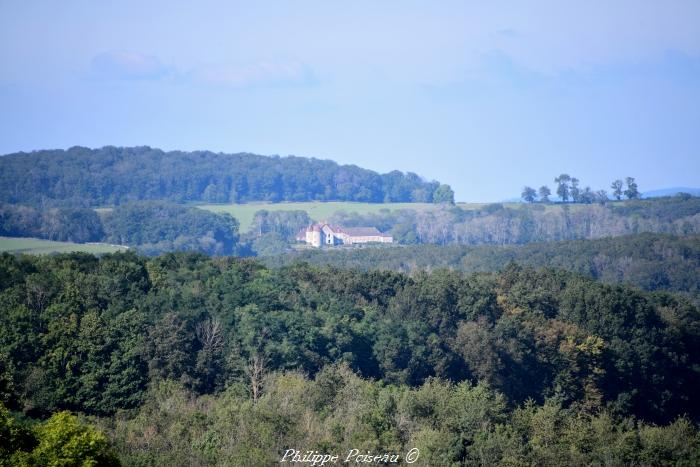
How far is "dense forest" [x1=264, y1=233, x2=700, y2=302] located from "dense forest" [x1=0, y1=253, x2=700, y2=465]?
110 feet

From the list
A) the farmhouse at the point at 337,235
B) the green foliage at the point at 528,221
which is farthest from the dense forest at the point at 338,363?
the green foliage at the point at 528,221

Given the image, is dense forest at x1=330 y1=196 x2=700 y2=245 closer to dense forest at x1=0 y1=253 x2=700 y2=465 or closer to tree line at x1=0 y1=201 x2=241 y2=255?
tree line at x1=0 y1=201 x2=241 y2=255

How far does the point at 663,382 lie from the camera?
59406 mm

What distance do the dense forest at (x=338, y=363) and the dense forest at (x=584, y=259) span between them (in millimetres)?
33429

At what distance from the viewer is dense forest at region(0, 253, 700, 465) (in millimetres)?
A: 35312

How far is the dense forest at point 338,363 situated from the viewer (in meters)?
35.3

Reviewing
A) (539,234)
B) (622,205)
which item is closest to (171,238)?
(539,234)

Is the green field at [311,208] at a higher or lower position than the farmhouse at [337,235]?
higher

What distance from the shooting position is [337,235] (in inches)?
6599

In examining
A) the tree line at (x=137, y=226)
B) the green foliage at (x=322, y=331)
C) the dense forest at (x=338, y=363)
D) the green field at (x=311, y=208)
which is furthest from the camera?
the green field at (x=311, y=208)

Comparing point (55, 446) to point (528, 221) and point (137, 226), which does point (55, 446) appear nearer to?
point (137, 226)

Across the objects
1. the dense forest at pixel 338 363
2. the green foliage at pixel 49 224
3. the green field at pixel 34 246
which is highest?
the green foliage at pixel 49 224

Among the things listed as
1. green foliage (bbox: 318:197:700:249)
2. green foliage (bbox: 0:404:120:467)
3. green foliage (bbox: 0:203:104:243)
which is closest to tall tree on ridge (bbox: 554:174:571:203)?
green foliage (bbox: 318:197:700:249)

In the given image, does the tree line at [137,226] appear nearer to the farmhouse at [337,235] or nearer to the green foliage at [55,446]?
the farmhouse at [337,235]
